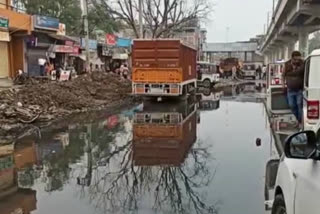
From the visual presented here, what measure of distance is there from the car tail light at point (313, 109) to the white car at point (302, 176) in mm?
6136

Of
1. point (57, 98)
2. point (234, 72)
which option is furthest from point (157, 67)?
point (234, 72)

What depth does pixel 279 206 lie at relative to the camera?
4660 millimetres

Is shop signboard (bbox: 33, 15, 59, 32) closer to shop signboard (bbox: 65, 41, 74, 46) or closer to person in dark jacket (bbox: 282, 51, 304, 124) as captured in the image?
shop signboard (bbox: 65, 41, 74, 46)

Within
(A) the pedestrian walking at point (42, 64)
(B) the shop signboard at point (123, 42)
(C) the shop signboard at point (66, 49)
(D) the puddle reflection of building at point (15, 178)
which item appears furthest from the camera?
(B) the shop signboard at point (123, 42)

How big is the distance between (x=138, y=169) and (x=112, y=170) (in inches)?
19.1

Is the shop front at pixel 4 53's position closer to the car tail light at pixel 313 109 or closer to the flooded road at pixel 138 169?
the flooded road at pixel 138 169

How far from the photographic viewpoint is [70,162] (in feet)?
33.4

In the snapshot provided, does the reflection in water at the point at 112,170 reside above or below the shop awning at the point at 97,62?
below

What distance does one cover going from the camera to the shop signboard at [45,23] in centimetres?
3578

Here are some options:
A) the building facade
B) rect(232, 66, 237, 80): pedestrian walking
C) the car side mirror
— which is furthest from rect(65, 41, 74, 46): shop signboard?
the car side mirror

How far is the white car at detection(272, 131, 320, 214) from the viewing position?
11.7 feet

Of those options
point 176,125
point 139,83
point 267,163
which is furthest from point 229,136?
point 139,83

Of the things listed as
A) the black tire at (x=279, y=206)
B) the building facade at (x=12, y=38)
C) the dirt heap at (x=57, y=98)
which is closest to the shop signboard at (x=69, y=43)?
the building facade at (x=12, y=38)

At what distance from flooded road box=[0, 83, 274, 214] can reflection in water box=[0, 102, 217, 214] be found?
0.01 m
